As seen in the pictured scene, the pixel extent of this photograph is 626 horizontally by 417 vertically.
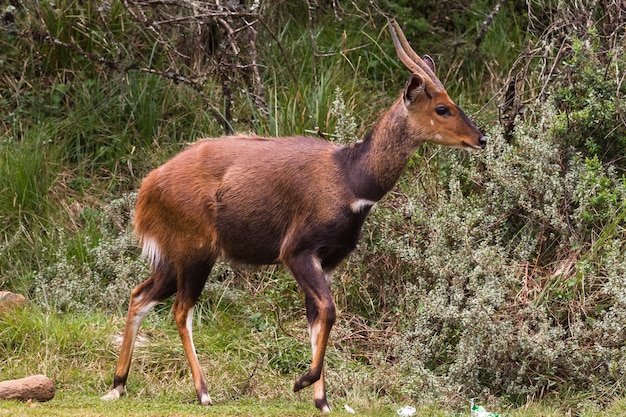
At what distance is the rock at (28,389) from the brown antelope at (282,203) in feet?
1.97

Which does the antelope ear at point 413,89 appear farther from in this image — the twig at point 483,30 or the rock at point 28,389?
the twig at point 483,30

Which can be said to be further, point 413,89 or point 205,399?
point 205,399

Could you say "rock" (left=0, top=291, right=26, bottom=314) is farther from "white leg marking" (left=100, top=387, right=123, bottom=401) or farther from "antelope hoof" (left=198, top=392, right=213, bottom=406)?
"antelope hoof" (left=198, top=392, right=213, bottom=406)

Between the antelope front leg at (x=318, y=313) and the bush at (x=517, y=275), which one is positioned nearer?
the antelope front leg at (x=318, y=313)

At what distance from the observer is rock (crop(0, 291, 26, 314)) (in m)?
9.29

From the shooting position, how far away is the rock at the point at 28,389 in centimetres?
711

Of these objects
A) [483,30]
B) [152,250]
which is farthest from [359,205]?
[483,30]

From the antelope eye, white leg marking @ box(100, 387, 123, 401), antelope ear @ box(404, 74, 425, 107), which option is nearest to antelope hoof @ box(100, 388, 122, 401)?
→ white leg marking @ box(100, 387, 123, 401)

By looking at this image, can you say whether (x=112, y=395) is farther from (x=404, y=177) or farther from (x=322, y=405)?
(x=404, y=177)

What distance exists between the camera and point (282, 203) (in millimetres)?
7586

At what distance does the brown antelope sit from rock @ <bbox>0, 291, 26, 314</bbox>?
1.80m

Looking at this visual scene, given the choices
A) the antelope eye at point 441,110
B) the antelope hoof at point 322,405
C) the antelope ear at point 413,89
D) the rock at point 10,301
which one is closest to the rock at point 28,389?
the antelope hoof at point 322,405

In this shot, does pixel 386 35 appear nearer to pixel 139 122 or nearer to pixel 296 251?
pixel 139 122

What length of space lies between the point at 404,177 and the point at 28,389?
4386 mm
